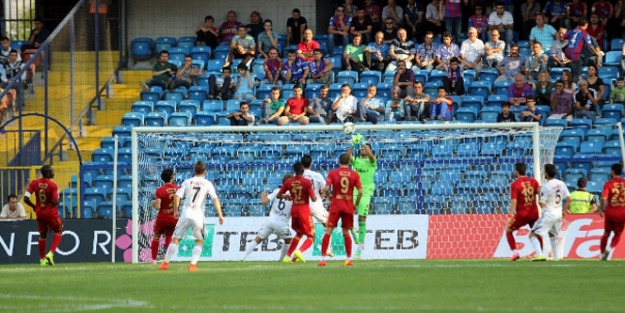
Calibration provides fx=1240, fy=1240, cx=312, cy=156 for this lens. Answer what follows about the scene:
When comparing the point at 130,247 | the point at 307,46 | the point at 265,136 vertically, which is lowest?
the point at 130,247

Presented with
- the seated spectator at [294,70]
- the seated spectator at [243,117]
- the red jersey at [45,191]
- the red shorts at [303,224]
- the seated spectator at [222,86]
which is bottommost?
the red shorts at [303,224]

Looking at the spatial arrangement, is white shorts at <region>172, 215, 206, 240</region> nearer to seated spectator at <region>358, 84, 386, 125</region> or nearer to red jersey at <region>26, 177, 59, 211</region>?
red jersey at <region>26, 177, 59, 211</region>

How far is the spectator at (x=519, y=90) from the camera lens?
2602 centimetres

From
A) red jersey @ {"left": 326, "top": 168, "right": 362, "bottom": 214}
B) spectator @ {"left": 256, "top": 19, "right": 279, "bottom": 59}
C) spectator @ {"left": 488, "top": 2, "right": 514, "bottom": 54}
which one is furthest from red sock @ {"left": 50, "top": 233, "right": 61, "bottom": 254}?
spectator @ {"left": 488, "top": 2, "right": 514, "bottom": 54}

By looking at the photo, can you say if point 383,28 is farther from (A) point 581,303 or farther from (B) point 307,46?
(A) point 581,303

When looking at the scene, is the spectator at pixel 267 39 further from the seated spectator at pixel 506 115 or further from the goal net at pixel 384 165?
the seated spectator at pixel 506 115

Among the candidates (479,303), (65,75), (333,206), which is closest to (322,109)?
(65,75)

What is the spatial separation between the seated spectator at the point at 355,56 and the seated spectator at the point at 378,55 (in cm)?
17

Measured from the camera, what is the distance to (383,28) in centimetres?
2909

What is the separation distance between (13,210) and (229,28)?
28.6 feet

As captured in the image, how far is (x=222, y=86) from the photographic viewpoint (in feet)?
92.1

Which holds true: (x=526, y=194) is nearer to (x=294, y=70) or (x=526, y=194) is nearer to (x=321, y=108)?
(x=321, y=108)

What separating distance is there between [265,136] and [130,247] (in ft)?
13.4

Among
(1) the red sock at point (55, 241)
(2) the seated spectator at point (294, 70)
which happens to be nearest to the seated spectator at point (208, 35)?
(2) the seated spectator at point (294, 70)
